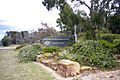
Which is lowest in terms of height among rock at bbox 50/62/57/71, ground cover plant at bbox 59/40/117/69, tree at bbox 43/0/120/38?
rock at bbox 50/62/57/71

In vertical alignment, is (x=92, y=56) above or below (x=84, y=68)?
above

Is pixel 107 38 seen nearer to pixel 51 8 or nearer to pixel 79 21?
pixel 79 21

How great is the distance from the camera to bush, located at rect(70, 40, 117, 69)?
7.13m

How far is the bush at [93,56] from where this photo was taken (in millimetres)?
7129

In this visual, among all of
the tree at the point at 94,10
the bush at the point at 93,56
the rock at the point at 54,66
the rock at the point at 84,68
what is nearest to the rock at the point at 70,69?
the rock at the point at 84,68

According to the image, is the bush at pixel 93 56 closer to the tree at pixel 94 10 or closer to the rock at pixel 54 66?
the rock at pixel 54 66

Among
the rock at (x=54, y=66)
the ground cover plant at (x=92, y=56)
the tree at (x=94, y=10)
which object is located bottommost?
the rock at (x=54, y=66)

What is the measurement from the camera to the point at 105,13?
Answer: 17.9 metres

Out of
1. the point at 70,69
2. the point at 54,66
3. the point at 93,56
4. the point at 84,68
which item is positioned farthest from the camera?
the point at 54,66

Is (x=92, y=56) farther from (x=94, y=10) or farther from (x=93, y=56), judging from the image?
(x=94, y=10)

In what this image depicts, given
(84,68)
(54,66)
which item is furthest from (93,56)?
(54,66)

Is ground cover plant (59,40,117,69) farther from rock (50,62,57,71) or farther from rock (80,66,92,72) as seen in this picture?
rock (50,62,57,71)

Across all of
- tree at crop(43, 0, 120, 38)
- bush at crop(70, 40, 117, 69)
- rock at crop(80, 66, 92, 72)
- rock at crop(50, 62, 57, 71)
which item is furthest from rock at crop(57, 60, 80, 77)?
tree at crop(43, 0, 120, 38)

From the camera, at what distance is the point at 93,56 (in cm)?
747
